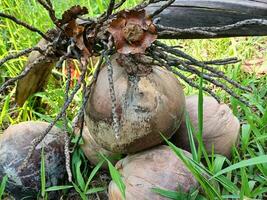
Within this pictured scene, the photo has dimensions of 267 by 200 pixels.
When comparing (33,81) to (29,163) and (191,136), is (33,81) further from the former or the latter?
(191,136)

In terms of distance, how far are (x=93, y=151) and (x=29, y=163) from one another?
221 mm

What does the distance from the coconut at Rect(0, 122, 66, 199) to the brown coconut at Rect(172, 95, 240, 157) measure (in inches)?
16.1

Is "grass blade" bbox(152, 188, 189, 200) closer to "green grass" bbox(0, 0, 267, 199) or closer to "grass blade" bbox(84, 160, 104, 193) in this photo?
"green grass" bbox(0, 0, 267, 199)

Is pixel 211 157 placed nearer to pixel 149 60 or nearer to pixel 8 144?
pixel 149 60

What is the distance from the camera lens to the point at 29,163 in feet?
6.27

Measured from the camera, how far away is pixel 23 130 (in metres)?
1.98

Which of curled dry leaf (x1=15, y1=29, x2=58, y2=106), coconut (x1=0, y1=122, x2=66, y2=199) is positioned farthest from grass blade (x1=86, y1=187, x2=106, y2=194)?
curled dry leaf (x1=15, y1=29, x2=58, y2=106)

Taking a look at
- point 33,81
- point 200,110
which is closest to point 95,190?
point 200,110

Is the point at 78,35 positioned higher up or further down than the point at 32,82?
higher up

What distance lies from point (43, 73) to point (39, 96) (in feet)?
0.54

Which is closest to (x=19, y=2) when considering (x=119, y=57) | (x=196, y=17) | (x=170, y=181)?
(x=196, y=17)

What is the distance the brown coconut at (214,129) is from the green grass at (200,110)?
0.05m

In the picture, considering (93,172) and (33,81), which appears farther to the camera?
(33,81)

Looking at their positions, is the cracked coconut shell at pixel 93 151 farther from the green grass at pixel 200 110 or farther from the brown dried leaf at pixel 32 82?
the brown dried leaf at pixel 32 82
